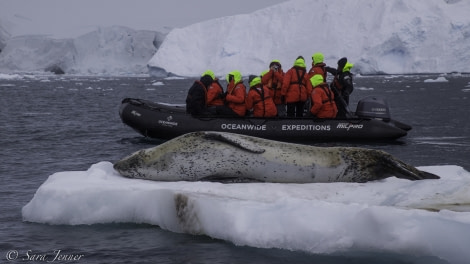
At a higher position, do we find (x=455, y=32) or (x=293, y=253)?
(x=455, y=32)

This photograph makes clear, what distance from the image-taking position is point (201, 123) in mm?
11547

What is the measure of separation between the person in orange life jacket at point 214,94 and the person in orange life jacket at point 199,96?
4.0 inches

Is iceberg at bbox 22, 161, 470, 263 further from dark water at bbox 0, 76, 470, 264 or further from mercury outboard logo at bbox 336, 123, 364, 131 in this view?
mercury outboard logo at bbox 336, 123, 364, 131

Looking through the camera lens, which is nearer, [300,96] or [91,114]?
[300,96]

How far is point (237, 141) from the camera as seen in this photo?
260 inches

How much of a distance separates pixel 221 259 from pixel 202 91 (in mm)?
6701

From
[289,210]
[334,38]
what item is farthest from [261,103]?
[334,38]

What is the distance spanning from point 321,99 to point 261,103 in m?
1.08

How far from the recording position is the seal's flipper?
657cm

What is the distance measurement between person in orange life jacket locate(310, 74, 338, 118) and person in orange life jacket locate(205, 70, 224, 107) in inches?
64.4

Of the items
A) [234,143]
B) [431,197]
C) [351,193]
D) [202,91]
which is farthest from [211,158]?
[202,91]

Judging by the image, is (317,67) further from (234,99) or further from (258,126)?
(234,99)

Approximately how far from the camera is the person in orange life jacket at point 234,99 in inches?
438

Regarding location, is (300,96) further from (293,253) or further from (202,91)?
(293,253)
